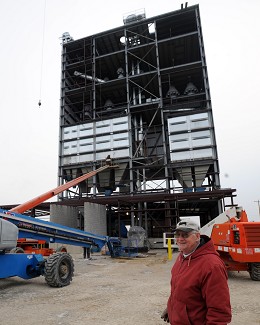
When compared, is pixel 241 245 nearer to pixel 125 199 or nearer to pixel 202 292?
pixel 202 292

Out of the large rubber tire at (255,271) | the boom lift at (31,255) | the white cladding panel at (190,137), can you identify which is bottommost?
the large rubber tire at (255,271)

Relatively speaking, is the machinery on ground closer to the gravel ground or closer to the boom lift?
the gravel ground

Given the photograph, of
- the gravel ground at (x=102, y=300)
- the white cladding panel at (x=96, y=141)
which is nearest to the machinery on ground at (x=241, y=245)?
the gravel ground at (x=102, y=300)

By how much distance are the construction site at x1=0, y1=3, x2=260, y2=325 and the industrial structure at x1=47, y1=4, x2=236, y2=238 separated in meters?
0.13

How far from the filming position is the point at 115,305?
20.5 ft

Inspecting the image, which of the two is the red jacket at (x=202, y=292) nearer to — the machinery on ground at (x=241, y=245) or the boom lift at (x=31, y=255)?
the boom lift at (x=31, y=255)

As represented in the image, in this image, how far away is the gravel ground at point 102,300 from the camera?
533cm

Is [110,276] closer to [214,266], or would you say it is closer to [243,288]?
[243,288]

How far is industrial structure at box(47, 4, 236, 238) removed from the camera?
2597 centimetres

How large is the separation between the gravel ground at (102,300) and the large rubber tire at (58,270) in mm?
221

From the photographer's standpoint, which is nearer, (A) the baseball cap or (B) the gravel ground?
(A) the baseball cap

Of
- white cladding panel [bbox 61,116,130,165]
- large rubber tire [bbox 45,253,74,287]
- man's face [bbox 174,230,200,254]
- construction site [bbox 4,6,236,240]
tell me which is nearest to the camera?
man's face [bbox 174,230,200,254]

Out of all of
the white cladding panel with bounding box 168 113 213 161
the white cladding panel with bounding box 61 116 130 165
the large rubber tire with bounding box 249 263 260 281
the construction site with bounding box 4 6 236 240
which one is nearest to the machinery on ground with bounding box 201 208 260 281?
the large rubber tire with bounding box 249 263 260 281

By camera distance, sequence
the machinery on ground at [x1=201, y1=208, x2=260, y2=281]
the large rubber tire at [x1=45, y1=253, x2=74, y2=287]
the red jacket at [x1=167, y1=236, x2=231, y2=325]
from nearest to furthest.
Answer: the red jacket at [x1=167, y1=236, x2=231, y2=325]
the large rubber tire at [x1=45, y1=253, x2=74, y2=287]
the machinery on ground at [x1=201, y1=208, x2=260, y2=281]
